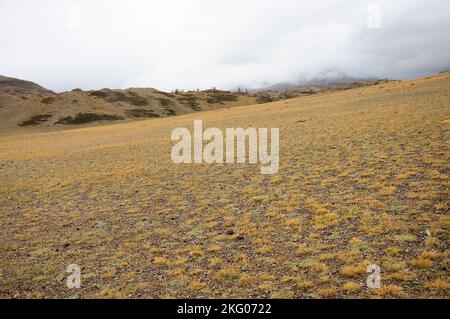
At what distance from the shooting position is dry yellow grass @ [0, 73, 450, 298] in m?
10.8

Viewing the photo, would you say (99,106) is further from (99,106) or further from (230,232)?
(230,232)

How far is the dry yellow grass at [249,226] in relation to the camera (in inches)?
424

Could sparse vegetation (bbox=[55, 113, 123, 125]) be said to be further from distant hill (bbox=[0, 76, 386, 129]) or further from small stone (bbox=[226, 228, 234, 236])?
small stone (bbox=[226, 228, 234, 236])

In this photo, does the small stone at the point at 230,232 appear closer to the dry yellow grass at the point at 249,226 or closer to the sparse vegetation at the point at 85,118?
the dry yellow grass at the point at 249,226

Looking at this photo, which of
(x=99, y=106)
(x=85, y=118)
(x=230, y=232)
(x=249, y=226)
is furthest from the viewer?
(x=99, y=106)

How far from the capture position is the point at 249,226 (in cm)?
1515

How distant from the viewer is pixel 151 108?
412 feet

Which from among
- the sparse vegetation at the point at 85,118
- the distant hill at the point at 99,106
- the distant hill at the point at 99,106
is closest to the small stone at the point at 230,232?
the distant hill at the point at 99,106

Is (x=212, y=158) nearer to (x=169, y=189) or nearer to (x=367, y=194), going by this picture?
(x=169, y=189)

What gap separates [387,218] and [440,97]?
37345 mm

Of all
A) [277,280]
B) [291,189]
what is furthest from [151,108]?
[277,280]

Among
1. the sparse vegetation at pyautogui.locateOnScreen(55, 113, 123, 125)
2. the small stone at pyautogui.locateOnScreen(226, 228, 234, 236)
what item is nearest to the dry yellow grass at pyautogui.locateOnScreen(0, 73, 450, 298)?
the small stone at pyautogui.locateOnScreen(226, 228, 234, 236)

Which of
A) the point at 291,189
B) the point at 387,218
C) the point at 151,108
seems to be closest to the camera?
the point at 387,218

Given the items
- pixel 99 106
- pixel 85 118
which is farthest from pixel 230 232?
pixel 99 106
